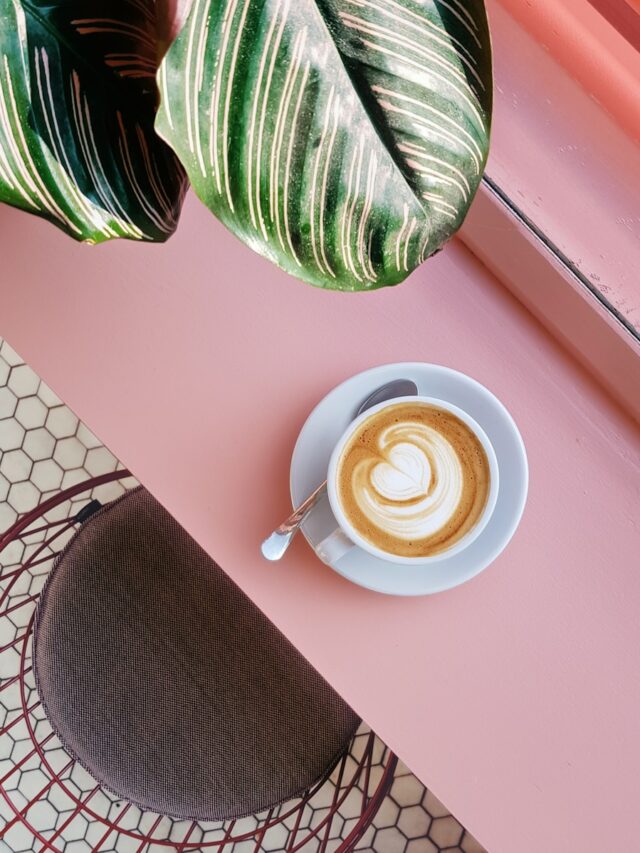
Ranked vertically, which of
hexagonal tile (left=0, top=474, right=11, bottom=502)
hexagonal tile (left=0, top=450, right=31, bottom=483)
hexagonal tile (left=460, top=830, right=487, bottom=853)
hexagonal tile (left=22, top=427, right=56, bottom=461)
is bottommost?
hexagonal tile (left=0, top=474, right=11, bottom=502)

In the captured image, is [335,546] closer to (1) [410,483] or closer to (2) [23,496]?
(1) [410,483]

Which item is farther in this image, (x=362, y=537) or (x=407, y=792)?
(x=407, y=792)

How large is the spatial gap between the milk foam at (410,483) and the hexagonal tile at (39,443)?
1007 mm

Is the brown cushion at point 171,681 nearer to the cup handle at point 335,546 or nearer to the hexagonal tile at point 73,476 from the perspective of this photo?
the cup handle at point 335,546

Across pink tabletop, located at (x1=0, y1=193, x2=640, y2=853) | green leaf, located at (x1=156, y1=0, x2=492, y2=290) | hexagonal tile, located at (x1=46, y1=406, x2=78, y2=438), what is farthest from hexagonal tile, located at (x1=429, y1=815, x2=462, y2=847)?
green leaf, located at (x1=156, y1=0, x2=492, y2=290)

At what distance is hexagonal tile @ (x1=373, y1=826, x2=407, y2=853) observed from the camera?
1396mm

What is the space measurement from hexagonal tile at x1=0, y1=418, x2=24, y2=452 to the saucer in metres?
0.98

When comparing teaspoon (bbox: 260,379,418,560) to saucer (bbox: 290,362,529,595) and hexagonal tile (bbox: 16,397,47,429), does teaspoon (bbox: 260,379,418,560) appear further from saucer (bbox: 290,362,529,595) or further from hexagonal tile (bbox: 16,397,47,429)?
hexagonal tile (bbox: 16,397,47,429)

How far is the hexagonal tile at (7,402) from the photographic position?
61.1 inches

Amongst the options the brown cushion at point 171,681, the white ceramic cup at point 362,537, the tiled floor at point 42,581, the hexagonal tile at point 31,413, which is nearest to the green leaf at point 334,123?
the white ceramic cup at point 362,537

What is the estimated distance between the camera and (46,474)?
5.05 ft

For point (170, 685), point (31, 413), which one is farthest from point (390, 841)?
point (31, 413)

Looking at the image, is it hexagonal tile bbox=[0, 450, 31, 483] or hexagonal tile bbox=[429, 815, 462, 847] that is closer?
hexagonal tile bbox=[429, 815, 462, 847]

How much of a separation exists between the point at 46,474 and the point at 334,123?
4.10ft
